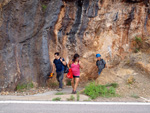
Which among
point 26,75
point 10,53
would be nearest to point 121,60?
point 26,75

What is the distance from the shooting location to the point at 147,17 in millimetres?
9570

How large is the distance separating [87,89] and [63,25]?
393 cm

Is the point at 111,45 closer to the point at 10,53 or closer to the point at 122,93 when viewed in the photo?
the point at 122,93
